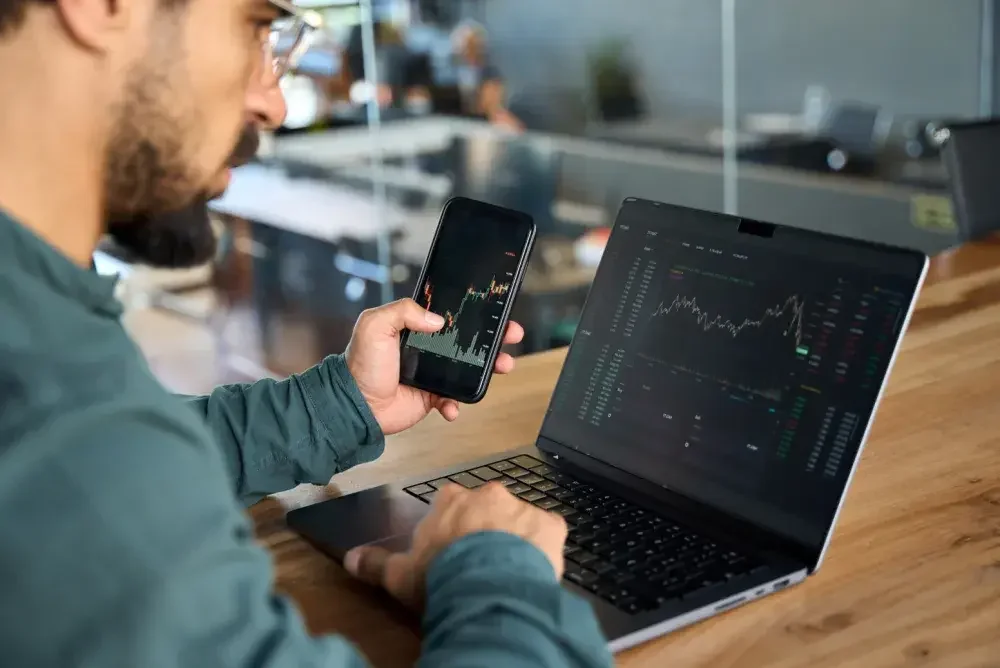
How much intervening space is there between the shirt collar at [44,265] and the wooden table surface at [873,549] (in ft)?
1.08

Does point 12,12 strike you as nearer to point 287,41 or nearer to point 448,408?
point 287,41

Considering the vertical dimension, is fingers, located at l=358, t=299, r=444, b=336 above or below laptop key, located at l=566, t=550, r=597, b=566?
above

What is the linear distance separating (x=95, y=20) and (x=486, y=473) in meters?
0.60

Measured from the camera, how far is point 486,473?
1.13m

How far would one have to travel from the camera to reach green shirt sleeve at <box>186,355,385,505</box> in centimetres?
110

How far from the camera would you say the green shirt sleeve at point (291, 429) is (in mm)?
1100

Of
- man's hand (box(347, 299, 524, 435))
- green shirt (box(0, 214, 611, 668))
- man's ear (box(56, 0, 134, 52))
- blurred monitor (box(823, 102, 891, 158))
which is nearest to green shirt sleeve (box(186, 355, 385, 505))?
man's hand (box(347, 299, 524, 435))

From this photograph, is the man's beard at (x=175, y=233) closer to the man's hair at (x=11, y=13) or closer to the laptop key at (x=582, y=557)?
the man's hair at (x=11, y=13)

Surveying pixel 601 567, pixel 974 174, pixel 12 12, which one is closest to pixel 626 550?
pixel 601 567

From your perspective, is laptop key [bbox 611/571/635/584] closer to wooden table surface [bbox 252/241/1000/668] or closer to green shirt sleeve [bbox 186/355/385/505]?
wooden table surface [bbox 252/241/1000/668]

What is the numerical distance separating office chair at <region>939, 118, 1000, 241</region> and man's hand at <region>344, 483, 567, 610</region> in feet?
5.68

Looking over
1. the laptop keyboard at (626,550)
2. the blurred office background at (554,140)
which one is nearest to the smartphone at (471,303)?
the laptop keyboard at (626,550)

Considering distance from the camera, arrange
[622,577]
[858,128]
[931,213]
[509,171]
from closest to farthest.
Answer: [622,577] < [931,213] < [858,128] < [509,171]

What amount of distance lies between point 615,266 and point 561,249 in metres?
2.65
